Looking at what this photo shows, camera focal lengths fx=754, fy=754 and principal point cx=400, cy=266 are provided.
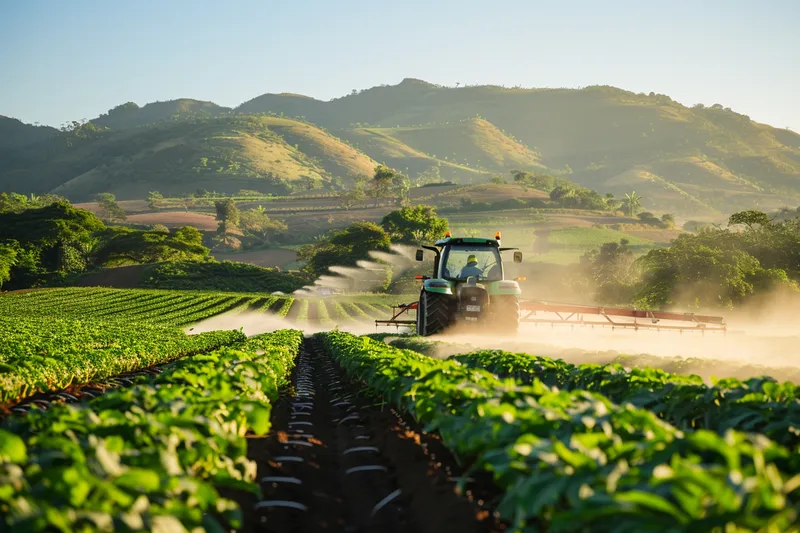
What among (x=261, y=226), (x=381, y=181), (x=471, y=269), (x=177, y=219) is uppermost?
(x=381, y=181)

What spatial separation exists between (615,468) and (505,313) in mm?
15996

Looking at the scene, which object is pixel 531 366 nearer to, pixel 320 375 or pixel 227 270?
pixel 320 375

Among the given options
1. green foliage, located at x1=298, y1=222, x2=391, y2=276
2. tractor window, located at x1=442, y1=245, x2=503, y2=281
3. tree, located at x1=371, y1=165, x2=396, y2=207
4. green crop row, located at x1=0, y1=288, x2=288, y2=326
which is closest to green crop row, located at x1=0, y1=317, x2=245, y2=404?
tractor window, located at x1=442, y1=245, x2=503, y2=281

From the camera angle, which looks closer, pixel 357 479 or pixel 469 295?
pixel 357 479

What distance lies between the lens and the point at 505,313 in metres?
19.3

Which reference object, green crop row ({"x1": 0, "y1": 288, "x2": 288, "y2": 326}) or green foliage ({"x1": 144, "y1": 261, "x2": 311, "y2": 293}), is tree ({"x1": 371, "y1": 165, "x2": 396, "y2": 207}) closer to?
green foliage ({"x1": 144, "y1": 261, "x2": 311, "y2": 293})

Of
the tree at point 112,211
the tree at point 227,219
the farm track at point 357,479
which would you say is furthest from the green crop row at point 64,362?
the tree at point 112,211

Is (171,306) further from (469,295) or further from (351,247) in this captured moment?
(469,295)

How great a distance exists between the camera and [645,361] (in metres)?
12.1

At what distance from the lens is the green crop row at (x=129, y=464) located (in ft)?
10.6

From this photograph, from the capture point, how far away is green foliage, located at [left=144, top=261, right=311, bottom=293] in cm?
7312

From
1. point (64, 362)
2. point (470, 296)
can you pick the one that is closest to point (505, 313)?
point (470, 296)

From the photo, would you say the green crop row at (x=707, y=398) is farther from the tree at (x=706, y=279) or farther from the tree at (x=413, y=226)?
the tree at (x=413, y=226)

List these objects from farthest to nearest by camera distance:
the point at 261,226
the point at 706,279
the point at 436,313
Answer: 1. the point at 261,226
2. the point at 706,279
3. the point at 436,313
